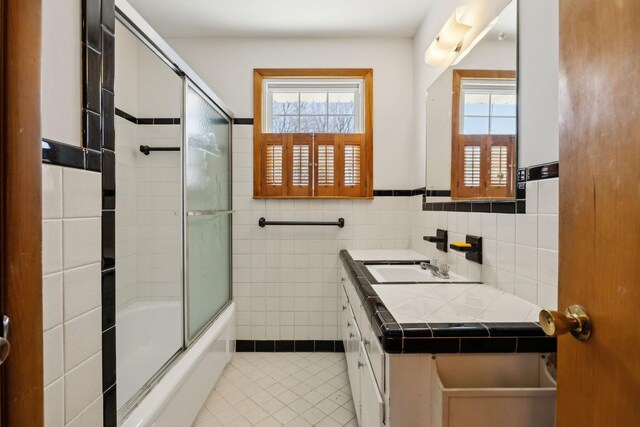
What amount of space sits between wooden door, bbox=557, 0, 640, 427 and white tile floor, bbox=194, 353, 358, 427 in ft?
4.60

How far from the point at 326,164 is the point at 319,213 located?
1.29 feet

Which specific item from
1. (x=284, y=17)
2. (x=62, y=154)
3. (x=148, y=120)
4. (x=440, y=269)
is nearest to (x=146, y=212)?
(x=148, y=120)

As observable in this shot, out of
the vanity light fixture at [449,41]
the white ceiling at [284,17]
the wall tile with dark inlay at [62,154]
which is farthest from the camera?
the white ceiling at [284,17]

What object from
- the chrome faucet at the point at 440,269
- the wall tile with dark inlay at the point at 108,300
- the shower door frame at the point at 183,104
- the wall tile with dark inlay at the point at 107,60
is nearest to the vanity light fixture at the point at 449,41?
the chrome faucet at the point at 440,269

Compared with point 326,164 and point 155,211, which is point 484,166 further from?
point 155,211

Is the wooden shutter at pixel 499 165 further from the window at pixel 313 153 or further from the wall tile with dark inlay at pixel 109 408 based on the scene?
the wall tile with dark inlay at pixel 109 408

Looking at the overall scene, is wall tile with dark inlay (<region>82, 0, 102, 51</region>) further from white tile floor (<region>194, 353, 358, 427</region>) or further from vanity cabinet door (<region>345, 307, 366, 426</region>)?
white tile floor (<region>194, 353, 358, 427</region>)

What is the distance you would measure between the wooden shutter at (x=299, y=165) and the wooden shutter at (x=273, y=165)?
5cm

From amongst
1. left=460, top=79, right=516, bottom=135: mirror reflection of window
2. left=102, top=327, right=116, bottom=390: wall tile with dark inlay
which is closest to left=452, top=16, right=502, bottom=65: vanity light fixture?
left=460, top=79, right=516, bottom=135: mirror reflection of window

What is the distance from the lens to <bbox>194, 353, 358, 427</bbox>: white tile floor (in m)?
1.64

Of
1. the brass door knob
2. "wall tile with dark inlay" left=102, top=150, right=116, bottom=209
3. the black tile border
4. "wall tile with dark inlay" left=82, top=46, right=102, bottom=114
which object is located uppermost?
"wall tile with dark inlay" left=82, top=46, right=102, bottom=114

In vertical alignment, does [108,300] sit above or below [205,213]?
below

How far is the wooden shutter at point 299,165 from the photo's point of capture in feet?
7.56

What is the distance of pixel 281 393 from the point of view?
6.07 ft
